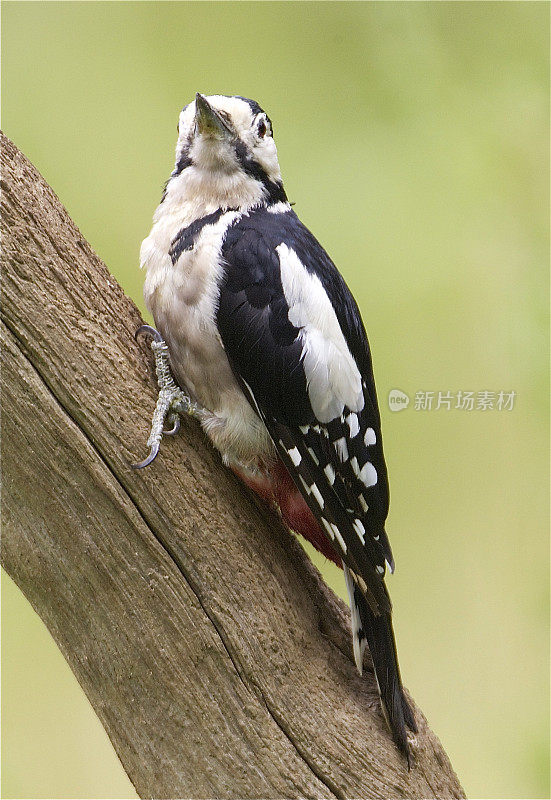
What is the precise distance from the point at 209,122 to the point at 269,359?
406 mm

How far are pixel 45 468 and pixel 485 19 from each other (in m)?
1.60

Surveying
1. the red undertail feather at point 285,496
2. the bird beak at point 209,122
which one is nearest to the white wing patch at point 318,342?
the red undertail feather at point 285,496

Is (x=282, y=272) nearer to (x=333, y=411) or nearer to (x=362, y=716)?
(x=333, y=411)

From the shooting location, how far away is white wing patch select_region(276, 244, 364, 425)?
117 centimetres

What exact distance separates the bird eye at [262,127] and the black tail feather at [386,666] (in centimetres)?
78

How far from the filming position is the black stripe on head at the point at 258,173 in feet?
4.23

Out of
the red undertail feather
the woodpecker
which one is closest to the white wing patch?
the woodpecker

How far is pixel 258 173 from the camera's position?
4.31 feet

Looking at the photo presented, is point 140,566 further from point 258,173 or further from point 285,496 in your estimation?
point 258,173

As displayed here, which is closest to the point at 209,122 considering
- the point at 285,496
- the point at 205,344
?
the point at 205,344

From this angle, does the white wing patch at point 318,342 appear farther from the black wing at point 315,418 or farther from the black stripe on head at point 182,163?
the black stripe on head at point 182,163

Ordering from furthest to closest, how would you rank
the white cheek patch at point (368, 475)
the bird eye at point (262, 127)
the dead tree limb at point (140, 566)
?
the bird eye at point (262, 127) → the white cheek patch at point (368, 475) → the dead tree limb at point (140, 566)

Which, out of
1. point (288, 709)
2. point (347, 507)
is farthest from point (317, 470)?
point (288, 709)

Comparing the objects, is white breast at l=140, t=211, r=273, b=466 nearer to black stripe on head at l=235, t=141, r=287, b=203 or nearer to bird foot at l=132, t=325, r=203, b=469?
bird foot at l=132, t=325, r=203, b=469
